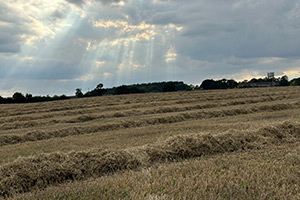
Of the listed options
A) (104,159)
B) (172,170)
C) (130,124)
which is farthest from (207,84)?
(172,170)

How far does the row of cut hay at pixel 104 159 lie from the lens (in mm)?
6047

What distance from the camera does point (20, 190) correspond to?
5.80 meters

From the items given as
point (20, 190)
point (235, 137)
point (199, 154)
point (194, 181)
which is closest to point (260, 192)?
point (194, 181)

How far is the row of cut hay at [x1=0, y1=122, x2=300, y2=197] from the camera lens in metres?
6.05

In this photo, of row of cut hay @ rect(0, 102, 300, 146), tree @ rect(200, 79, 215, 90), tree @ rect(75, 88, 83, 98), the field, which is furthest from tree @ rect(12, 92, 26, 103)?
tree @ rect(200, 79, 215, 90)

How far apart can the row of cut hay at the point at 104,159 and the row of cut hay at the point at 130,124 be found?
7.35 metres

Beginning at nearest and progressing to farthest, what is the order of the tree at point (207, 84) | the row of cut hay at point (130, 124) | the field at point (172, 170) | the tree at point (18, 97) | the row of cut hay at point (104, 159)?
the field at point (172, 170), the row of cut hay at point (104, 159), the row of cut hay at point (130, 124), the tree at point (18, 97), the tree at point (207, 84)

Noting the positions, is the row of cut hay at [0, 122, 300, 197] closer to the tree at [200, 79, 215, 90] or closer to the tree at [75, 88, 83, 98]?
the tree at [75, 88, 83, 98]

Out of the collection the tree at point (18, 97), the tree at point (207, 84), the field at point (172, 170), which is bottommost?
the field at point (172, 170)

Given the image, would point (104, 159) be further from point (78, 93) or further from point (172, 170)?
A: point (78, 93)

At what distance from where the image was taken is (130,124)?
16.4 meters

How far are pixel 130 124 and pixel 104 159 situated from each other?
939 centimetres

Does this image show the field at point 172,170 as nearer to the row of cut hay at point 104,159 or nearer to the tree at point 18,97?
the row of cut hay at point 104,159

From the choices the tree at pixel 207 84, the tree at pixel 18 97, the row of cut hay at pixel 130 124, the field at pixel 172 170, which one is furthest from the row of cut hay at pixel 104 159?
the tree at pixel 207 84
